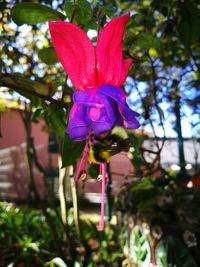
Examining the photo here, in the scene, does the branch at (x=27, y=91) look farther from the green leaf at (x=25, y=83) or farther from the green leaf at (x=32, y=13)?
the green leaf at (x=32, y=13)

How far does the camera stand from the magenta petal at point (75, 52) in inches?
17.5

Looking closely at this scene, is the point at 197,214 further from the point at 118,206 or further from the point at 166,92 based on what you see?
the point at 166,92

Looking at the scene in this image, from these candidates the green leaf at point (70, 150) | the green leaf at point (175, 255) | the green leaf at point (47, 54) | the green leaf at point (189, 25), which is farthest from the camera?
the green leaf at point (175, 255)

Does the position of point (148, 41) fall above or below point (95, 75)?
above

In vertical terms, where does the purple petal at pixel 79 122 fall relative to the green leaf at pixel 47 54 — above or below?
below

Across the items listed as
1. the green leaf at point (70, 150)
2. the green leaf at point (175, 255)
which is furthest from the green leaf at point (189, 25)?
the green leaf at point (175, 255)

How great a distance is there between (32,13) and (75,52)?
283 mm

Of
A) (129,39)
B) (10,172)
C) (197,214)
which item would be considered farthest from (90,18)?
(10,172)

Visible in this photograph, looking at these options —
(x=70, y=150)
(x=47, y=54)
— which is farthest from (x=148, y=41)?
(x=70, y=150)

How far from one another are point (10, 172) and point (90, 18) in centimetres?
669

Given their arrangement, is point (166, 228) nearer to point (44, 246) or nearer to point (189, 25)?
point (189, 25)

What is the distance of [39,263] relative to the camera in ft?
7.82

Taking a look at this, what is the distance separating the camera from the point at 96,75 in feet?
1.54

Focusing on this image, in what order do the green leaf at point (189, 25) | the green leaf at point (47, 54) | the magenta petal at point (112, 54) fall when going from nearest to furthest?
1. the magenta petal at point (112, 54)
2. the green leaf at point (47, 54)
3. the green leaf at point (189, 25)
